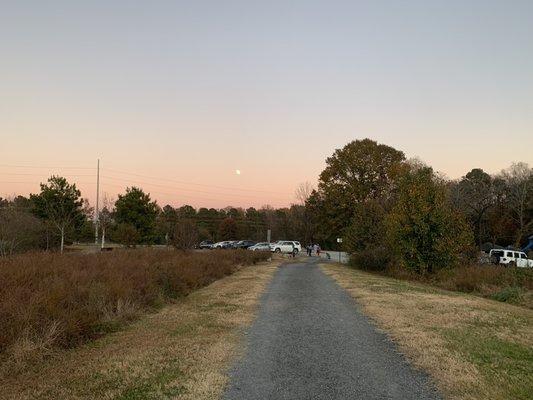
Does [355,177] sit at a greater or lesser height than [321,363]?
greater

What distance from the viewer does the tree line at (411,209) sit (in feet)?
89.1

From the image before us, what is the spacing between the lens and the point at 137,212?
60375 millimetres

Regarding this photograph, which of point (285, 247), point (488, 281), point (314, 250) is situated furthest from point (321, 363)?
point (314, 250)

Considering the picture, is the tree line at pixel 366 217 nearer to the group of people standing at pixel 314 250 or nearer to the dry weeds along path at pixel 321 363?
the group of people standing at pixel 314 250

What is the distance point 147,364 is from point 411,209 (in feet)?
75.0

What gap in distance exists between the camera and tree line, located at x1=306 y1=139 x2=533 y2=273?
89.1ft

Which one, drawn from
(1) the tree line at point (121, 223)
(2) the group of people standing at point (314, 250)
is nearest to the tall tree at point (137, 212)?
(1) the tree line at point (121, 223)

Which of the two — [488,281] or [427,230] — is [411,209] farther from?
[488,281]

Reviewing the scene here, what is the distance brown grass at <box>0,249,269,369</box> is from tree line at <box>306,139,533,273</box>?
51.1 ft

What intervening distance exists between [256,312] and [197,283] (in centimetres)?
648

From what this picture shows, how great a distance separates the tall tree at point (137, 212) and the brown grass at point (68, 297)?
147ft

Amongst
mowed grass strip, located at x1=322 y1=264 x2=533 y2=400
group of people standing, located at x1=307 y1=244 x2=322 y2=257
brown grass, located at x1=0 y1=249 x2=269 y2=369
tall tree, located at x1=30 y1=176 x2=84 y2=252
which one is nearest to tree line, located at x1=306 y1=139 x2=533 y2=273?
group of people standing, located at x1=307 y1=244 x2=322 y2=257

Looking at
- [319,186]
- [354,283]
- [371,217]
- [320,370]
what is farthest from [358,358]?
[319,186]

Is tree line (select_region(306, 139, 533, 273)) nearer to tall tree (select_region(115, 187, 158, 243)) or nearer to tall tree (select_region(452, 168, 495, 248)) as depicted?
tall tree (select_region(452, 168, 495, 248))
